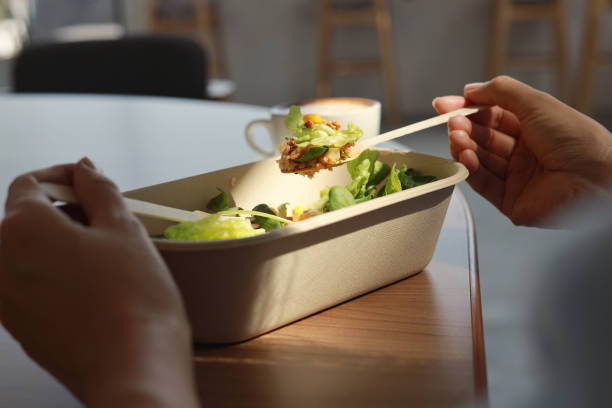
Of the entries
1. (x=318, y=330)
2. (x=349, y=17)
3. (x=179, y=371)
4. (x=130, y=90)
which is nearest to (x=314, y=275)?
(x=318, y=330)

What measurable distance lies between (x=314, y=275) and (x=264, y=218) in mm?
90

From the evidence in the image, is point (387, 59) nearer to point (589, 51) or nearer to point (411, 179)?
point (589, 51)

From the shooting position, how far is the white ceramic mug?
778mm

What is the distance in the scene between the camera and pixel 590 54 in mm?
3633

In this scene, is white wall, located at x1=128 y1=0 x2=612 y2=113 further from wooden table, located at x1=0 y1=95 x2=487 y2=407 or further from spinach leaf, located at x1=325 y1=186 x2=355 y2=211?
spinach leaf, located at x1=325 y1=186 x2=355 y2=211

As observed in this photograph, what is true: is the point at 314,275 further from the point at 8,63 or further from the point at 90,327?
the point at 8,63

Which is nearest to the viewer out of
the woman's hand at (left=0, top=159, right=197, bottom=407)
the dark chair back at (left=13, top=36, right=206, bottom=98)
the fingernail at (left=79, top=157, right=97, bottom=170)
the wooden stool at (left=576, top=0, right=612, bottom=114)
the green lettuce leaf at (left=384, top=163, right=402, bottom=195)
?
the woman's hand at (left=0, top=159, right=197, bottom=407)

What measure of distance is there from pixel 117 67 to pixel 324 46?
2.34 meters

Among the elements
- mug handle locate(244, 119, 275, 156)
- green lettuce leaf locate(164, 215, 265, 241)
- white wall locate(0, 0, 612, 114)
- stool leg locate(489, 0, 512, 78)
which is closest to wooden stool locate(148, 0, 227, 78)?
white wall locate(0, 0, 612, 114)

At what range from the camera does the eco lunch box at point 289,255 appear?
16.6 inches

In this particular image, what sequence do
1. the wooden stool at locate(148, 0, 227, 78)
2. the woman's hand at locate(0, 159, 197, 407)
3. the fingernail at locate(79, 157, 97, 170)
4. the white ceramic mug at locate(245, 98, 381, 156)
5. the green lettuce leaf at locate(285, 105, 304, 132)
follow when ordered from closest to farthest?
the woman's hand at locate(0, 159, 197, 407) < the fingernail at locate(79, 157, 97, 170) < the green lettuce leaf at locate(285, 105, 304, 132) < the white ceramic mug at locate(245, 98, 381, 156) < the wooden stool at locate(148, 0, 227, 78)

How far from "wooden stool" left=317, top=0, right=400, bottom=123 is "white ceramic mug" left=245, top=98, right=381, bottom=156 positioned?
305cm

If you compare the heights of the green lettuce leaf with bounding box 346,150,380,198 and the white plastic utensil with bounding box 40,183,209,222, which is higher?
the white plastic utensil with bounding box 40,183,209,222

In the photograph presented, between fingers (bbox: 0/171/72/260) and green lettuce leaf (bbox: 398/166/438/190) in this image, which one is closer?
fingers (bbox: 0/171/72/260)
